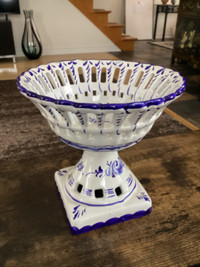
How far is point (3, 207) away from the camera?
1.73 ft

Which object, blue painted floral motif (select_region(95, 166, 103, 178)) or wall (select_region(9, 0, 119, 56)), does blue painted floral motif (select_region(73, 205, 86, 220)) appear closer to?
blue painted floral motif (select_region(95, 166, 103, 178))

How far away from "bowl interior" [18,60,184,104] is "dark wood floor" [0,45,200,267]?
0.18m

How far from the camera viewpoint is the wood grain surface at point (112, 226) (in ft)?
1.41

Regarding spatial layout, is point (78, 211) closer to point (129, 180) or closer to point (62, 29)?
point (129, 180)

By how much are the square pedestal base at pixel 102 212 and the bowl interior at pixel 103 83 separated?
230mm

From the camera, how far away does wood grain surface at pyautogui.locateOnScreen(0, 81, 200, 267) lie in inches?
16.9

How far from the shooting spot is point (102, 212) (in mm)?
515

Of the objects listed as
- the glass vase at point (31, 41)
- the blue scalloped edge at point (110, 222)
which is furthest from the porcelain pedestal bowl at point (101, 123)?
the glass vase at point (31, 41)

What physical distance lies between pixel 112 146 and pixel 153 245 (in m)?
0.20

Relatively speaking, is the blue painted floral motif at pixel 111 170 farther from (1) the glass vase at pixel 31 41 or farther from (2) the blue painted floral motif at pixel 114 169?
(1) the glass vase at pixel 31 41

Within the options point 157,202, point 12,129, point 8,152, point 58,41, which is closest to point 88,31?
point 58,41

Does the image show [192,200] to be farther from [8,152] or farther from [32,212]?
[8,152]

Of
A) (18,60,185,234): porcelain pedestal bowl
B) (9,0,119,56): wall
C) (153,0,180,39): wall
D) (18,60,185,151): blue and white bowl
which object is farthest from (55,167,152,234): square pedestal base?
(153,0,180,39): wall

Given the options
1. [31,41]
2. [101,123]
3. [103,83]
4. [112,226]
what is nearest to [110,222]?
[112,226]
